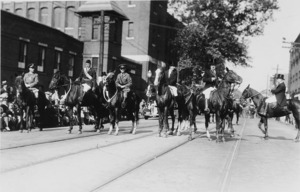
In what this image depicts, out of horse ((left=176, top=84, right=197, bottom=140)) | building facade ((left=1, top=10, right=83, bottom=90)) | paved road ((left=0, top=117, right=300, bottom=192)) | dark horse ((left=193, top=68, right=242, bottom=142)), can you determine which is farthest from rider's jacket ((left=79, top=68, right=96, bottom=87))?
building facade ((left=1, top=10, right=83, bottom=90))

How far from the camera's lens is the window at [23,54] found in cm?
3312

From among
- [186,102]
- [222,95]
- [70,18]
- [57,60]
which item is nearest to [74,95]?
[186,102]

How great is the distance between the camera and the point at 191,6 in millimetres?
43406

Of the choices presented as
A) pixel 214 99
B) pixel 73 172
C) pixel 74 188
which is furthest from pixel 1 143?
pixel 214 99

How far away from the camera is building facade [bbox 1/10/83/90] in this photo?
102 feet

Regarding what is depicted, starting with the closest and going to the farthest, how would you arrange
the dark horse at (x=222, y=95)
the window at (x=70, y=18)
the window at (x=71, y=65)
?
the dark horse at (x=222, y=95) → the window at (x=71, y=65) → the window at (x=70, y=18)

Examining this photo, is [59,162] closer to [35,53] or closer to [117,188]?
[117,188]

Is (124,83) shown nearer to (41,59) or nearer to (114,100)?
(114,100)

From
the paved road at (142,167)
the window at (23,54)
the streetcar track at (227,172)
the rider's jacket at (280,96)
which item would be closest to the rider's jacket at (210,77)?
the rider's jacket at (280,96)

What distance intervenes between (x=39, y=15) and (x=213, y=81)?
156ft

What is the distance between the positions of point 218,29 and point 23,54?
20.2m

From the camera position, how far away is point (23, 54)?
110ft

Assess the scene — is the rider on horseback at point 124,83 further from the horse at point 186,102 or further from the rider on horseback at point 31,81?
the rider on horseback at point 31,81

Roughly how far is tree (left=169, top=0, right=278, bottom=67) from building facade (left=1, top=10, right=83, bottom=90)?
38.5 ft
